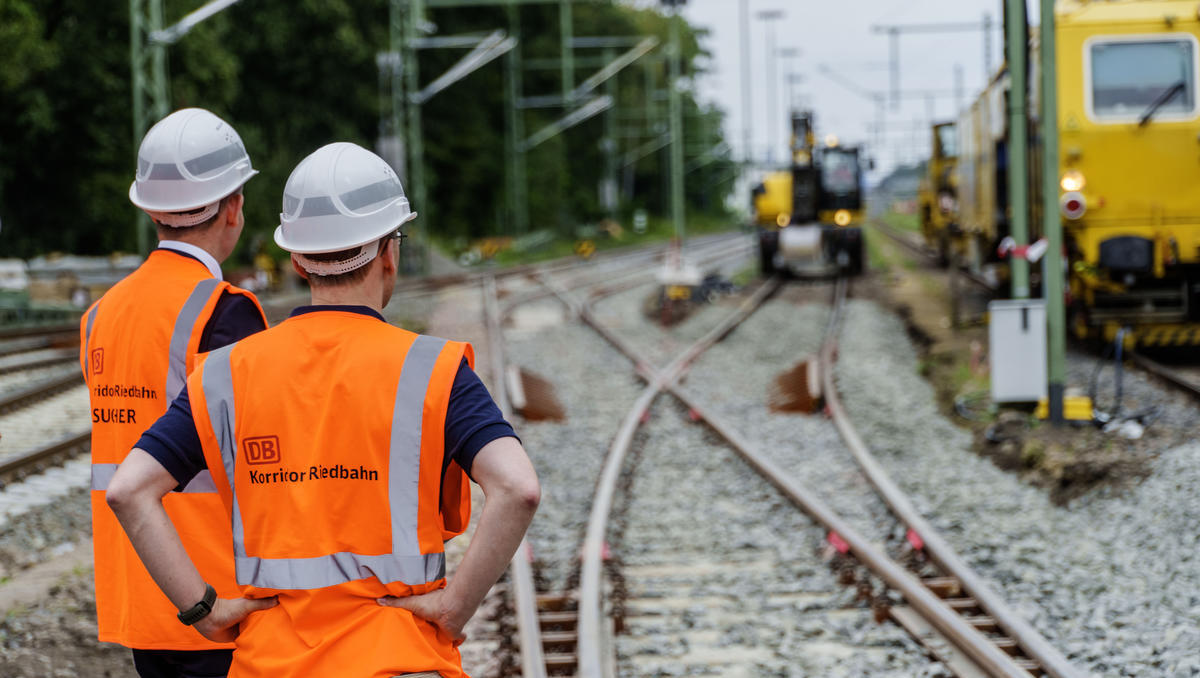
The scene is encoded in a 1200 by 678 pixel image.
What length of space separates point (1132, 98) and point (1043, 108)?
3115 mm

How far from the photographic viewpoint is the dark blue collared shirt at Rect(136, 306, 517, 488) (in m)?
2.35

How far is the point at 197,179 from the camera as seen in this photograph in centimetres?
314

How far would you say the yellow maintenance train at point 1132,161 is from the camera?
13148mm

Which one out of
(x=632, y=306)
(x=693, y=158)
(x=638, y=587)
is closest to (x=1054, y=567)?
(x=638, y=587)

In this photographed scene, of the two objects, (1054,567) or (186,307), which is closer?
(186,307)

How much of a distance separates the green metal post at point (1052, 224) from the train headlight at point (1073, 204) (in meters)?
2.07

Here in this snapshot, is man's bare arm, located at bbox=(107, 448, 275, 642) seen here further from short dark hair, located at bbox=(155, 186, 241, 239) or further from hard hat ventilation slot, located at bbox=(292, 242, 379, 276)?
short dark hair, located at bbox=(155, 186, 241, 239)

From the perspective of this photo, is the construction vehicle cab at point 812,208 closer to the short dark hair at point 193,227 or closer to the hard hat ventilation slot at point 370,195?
the short dark hair at point 193,227

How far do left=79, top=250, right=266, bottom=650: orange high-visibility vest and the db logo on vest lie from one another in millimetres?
541

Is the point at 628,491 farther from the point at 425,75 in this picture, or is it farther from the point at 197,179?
the point at 425,75

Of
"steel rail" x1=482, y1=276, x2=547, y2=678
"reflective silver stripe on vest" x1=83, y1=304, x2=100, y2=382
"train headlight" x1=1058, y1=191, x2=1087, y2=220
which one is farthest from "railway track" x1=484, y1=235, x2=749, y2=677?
"train headlight" x1=1058, y1=191, x2=1087, y2=220

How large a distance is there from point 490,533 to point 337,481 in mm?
297

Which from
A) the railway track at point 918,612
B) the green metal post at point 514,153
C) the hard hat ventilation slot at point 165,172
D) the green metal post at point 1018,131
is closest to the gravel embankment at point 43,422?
the railway track at point 918,612

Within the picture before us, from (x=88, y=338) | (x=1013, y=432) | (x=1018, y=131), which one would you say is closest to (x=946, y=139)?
(x=1018, y=131)
